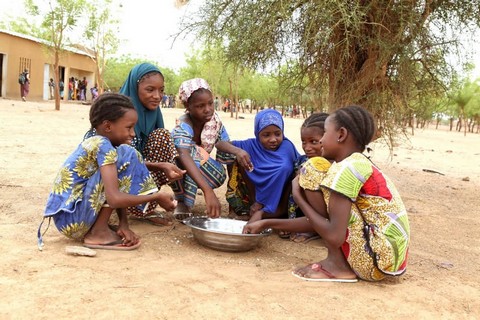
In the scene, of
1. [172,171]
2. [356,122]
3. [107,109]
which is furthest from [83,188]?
[356,122]

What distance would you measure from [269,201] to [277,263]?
624mm

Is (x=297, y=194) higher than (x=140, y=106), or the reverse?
(x=140, y=106)

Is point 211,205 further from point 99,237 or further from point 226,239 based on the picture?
point 99,237

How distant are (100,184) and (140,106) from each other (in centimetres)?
86

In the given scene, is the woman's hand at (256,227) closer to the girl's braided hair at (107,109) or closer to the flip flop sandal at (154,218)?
the flip flop sandal at (154,218)

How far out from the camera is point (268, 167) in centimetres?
325

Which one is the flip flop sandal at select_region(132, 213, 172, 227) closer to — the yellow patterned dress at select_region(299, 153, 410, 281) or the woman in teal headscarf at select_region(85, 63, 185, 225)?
the woman in teal headscarf at select_region(85, 63, 185, 225)

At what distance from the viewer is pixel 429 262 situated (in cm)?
290

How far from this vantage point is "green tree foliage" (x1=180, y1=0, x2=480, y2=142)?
4.06 metres

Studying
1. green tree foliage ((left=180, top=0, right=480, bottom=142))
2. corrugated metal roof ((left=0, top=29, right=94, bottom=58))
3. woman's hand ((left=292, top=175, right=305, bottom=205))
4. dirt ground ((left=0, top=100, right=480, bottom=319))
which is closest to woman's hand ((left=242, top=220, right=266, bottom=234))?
dirt ground ((left=0, top=100, right=480, bottom=319))

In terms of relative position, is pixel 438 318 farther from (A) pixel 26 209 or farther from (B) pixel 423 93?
(B) pixel 423 93

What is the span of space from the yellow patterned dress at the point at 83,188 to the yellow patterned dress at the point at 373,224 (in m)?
1.09

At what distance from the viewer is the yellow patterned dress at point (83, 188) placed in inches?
103

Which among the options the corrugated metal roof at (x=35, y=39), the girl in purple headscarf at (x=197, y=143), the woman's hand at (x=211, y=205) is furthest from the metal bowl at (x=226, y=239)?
the corrugated metal roof at (x=35, y=39)
